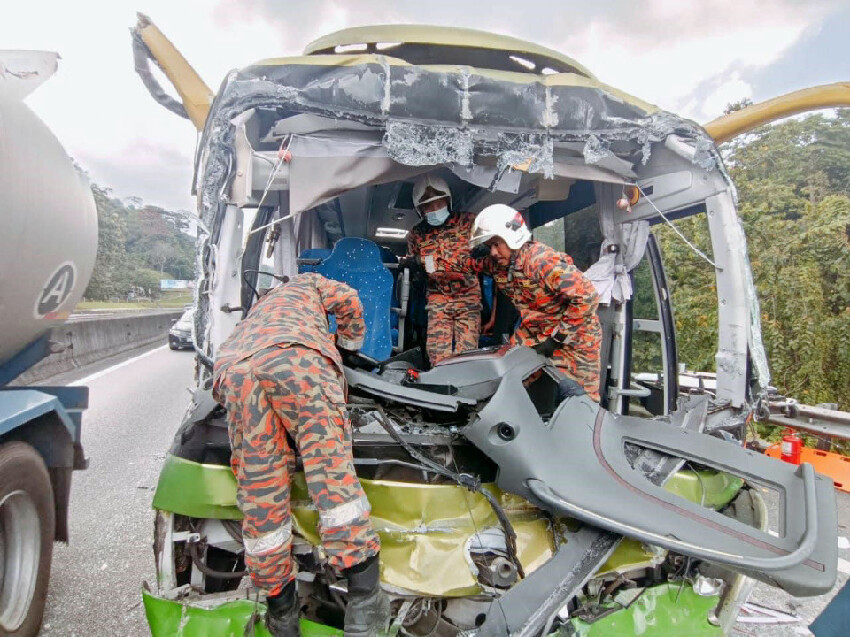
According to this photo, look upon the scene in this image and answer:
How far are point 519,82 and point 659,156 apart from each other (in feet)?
3.60

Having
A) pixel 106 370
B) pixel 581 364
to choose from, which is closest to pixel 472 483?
pixel 581 364

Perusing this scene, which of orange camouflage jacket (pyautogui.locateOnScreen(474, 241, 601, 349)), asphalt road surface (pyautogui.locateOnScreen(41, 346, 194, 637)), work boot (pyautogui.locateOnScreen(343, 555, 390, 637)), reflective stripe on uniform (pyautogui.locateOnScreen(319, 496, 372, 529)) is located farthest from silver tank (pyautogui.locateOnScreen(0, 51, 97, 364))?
orange camouflage jacket (pyautogui.locateOnScreen(474, 241, 601, 349))

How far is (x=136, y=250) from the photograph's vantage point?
65125 millimetres

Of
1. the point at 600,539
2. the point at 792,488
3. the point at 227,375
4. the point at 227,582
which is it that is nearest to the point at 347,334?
the point at 227,375

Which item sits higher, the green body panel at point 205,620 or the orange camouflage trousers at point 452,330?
the orange camouflage trousers at point 452,330

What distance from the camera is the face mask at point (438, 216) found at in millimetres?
4027

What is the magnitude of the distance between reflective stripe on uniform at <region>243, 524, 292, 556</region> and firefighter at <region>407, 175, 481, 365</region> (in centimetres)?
233

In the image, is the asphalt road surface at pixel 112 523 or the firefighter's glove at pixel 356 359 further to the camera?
the firefighter's glove at pixel 356 359

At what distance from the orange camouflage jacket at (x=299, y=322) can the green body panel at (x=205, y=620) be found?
2.73 ft

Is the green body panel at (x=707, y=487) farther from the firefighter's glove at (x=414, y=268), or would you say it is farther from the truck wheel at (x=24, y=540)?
the truck wheel at (x=24, y=540)

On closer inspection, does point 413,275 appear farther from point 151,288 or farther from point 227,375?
point 151,288

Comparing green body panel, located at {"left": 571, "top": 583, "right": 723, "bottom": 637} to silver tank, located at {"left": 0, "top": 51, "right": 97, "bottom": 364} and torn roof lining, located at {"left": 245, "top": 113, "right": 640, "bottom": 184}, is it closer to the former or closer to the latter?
torn roof lining, located at {"left": 245, "top": 113, "right": 640, "bottom": 184}

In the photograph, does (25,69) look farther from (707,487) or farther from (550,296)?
(707,487)

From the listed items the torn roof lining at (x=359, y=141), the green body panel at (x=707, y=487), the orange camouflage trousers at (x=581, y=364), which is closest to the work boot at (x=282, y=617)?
the green body panel at (x=707, y=487)
